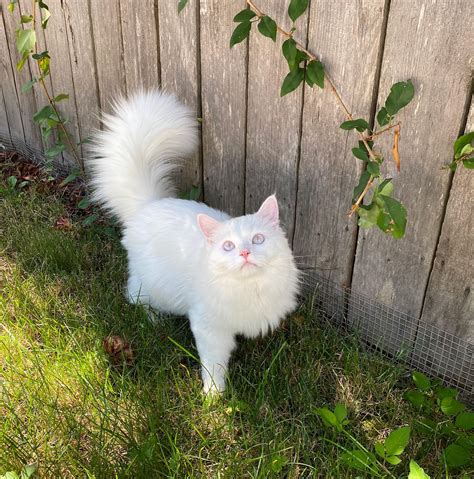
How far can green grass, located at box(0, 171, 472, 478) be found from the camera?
4.57ft

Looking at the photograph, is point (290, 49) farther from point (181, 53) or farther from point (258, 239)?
point (181, 53)

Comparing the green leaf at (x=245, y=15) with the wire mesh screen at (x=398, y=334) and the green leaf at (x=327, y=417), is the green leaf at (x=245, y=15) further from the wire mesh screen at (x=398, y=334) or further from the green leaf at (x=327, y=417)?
→ the green leaf at (x=327, y=417)

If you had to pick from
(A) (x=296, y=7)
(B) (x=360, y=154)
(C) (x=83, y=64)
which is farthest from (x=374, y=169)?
Result: (C) (x=83, y=64)

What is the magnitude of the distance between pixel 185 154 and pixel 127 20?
69cm

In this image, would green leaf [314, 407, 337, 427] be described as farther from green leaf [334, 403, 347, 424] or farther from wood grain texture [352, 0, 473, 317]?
wood grain texture [352, 0, 473, 317]

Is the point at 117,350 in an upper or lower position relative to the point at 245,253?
lower

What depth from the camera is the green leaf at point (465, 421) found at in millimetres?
1431

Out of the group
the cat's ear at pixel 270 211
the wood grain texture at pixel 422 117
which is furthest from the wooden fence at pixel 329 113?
the cat's ear at pixel 270 211

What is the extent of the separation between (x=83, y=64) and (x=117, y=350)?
1.68 metres

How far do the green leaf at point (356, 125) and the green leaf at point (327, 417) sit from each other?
0.85 m

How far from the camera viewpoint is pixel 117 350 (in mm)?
1787

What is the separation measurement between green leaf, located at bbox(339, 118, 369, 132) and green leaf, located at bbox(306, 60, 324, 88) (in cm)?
21

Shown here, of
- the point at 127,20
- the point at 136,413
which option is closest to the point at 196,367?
the point at 136,413

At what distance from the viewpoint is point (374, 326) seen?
1.87 meters
